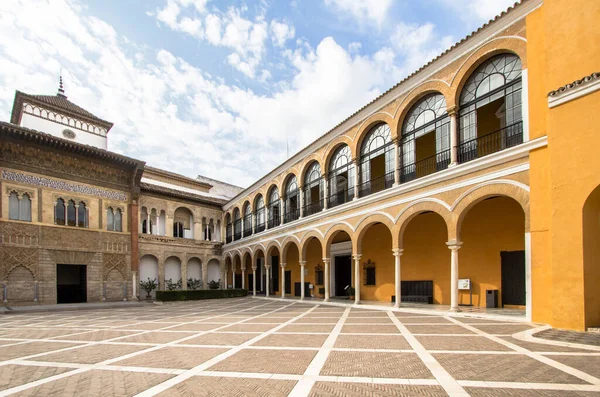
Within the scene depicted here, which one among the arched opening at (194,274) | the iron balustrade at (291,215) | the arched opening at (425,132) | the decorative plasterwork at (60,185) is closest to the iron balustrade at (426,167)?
the arched opening at (425,132)

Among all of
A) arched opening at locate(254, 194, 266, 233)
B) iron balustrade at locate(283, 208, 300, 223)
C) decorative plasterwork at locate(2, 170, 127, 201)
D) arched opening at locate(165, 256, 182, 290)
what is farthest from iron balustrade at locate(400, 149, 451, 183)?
arched opening at locate(165, 256, 182, 290)

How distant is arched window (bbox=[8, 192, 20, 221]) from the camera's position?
20525mm

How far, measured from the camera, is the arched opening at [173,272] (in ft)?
95.4

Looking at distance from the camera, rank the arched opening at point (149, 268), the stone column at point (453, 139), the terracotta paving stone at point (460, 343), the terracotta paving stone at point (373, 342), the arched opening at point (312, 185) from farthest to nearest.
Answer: the arched opening at point (149, 268), the arched opening at point (312, 185), the stone column at point (453, 139), the terracotta paving stone at point (373, 342), the terracotta paving stone at point (460, 343)

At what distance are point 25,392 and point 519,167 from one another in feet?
41.5

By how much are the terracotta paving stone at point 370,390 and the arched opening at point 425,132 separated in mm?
10273

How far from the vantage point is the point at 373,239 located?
19891 mm

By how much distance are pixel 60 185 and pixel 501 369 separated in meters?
25.3

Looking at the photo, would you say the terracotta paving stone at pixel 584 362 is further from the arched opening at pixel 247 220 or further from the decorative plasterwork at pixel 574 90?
the arched opening at pixel 247 220

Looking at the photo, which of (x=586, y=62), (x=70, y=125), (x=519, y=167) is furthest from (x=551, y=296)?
(x=70, y=125)

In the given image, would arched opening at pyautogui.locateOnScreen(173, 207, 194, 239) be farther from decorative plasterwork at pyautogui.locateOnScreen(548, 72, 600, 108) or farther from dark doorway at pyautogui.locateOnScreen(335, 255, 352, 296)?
decorative plasterwork at pyautogui.locateOnScreen(548, 72, 600, 108)

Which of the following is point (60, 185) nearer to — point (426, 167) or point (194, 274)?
point (194, 274)

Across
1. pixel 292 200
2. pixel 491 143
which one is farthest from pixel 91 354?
pixel 292 200

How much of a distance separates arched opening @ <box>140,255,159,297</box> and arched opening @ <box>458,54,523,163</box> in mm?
24247
